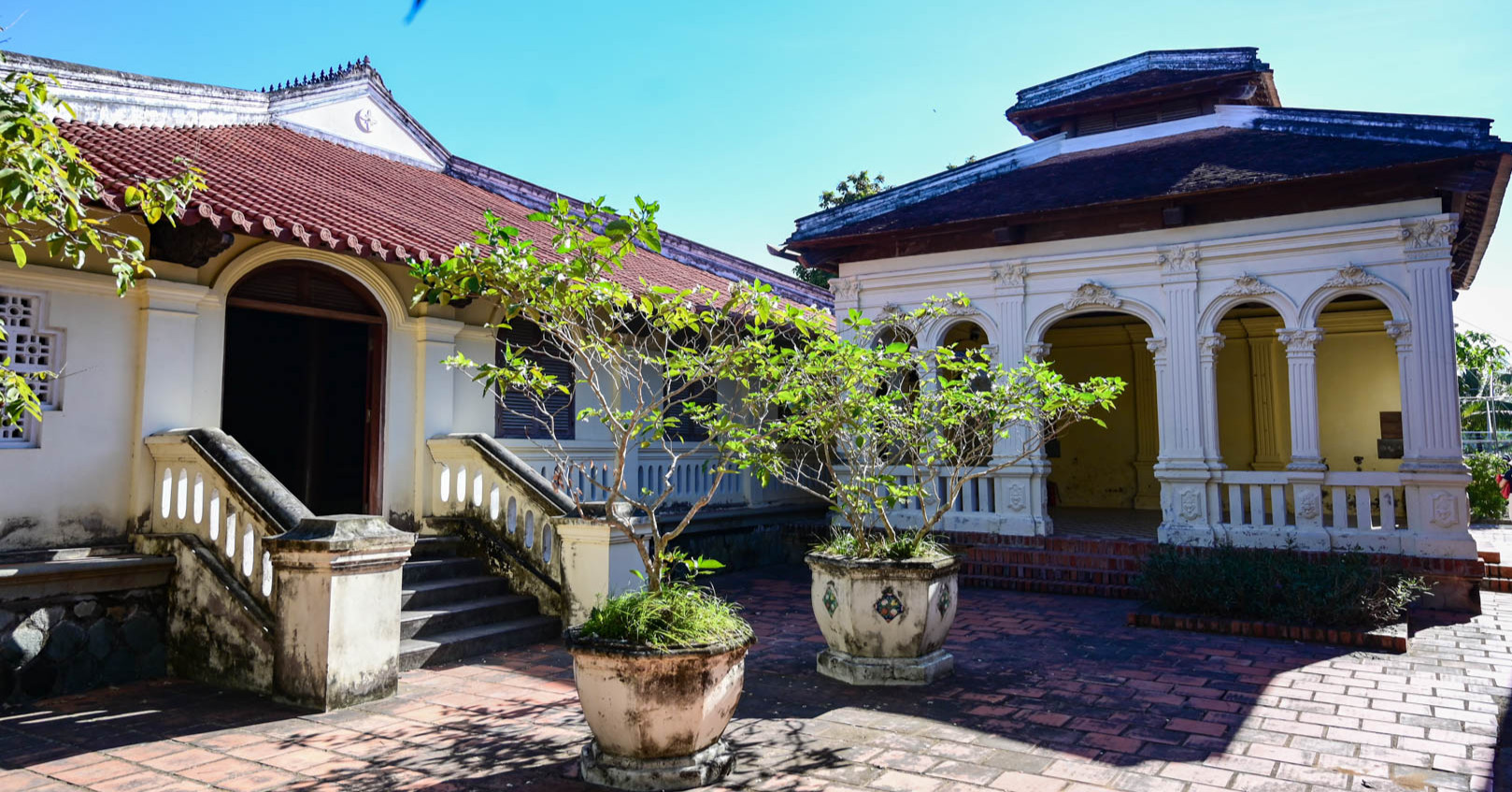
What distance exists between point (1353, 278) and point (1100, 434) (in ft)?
21.6

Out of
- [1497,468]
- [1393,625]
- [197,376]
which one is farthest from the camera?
[1497,468]

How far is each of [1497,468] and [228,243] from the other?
64.3 feet

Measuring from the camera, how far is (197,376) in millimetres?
6801

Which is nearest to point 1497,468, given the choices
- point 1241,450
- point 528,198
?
point 1241,450

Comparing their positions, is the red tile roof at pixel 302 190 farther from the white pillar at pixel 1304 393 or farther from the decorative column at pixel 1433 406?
the decorative column at pixel 1433 406

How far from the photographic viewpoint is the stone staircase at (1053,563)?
32.2 ft

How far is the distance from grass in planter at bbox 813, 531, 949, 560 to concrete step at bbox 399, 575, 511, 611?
116 inches

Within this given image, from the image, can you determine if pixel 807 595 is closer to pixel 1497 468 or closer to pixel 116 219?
pixel 116 219

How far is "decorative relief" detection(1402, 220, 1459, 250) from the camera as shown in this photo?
8.96m

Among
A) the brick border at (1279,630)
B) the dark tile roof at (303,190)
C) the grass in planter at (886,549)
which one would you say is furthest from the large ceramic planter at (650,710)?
the brick border at (1279,630)

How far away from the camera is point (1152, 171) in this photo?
36.0 feet

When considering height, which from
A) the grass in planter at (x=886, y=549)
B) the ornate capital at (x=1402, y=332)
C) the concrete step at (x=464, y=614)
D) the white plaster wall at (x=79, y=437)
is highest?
the ornate capital at (x=1402, y=332)

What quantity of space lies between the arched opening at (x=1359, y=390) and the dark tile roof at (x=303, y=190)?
10411 millimetres

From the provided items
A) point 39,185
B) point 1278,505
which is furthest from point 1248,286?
point 39,185
